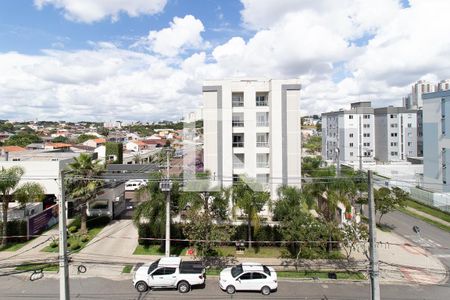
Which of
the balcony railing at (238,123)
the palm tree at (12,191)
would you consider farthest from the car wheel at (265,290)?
the palm tree at (12,191)

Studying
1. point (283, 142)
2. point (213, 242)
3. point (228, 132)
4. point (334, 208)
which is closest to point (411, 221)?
point (334, 208)

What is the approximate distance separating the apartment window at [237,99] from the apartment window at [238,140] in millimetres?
2544

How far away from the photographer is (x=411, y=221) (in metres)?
29.2

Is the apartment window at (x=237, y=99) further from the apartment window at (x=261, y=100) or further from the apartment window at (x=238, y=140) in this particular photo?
the apartment window at (x=238, y=140)

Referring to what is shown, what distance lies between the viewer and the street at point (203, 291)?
15.2 meters

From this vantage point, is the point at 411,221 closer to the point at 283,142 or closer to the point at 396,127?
the point at 283,142

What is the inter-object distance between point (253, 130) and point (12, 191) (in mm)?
17861

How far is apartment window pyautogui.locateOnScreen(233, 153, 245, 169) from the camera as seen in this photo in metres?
28.1

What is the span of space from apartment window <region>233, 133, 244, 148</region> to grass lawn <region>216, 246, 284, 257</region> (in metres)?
9.48

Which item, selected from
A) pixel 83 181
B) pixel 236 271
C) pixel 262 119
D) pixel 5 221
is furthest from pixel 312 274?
pixel 5 221

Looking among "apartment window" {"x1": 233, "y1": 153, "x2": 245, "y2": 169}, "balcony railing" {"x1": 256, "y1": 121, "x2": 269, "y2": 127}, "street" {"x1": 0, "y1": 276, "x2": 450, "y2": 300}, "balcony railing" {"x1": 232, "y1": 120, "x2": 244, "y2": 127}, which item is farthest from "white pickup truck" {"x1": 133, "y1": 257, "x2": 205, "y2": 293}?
"balcony railing" {"x1": 256, "y1": 121, "x2": 269, "y2": 127}

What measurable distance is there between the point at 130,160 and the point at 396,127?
150 feet

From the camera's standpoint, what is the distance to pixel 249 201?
775 inches

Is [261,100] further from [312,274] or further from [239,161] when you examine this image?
[312,274]
